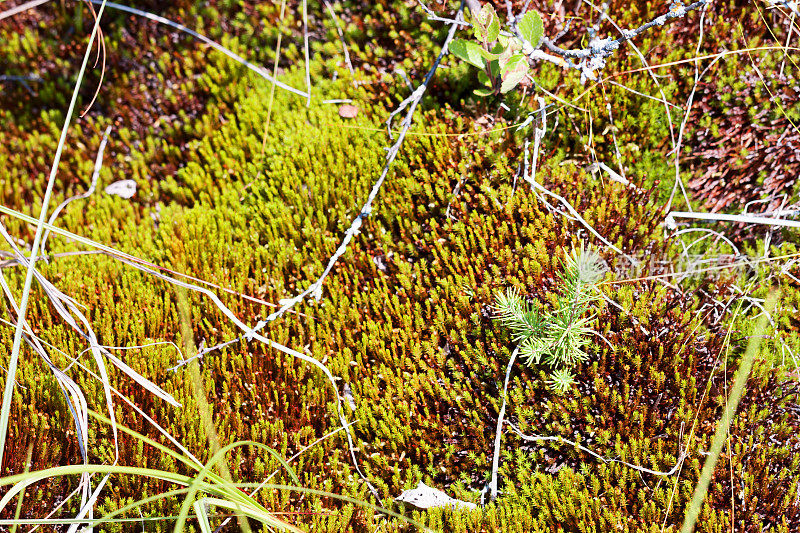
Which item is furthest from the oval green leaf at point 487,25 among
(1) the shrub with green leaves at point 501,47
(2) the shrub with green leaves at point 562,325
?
(2) the shrub with green leaves at point 562,325

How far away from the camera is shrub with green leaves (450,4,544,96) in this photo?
132 inches

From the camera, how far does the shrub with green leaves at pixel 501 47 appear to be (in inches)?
132

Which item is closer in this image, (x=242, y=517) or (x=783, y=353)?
(x=242, y=517)

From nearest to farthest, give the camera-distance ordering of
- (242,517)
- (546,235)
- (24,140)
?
1. (242,517)
2. (546,235)
3. (24,140)

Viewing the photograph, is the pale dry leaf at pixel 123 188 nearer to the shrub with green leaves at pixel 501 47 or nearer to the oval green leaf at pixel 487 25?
the shrub with green leaves at pixel 501 47

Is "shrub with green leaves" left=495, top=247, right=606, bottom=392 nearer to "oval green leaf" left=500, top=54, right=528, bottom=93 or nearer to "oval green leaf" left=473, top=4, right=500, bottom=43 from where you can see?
"oval green leaf" left=500, top=54, right=528, bottom=93

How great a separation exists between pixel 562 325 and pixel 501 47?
1763 mm

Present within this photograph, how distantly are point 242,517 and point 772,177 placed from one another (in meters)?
3.56

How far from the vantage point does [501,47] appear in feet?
11.5

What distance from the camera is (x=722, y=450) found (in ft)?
9.06

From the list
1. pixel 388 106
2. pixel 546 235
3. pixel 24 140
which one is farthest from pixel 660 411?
pixel 24 140

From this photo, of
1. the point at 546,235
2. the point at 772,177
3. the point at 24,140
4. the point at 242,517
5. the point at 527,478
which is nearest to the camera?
the point at 242,517

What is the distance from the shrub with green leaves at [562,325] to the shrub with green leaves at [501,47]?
1.24 metres

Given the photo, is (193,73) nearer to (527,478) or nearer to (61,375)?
(61,375)
